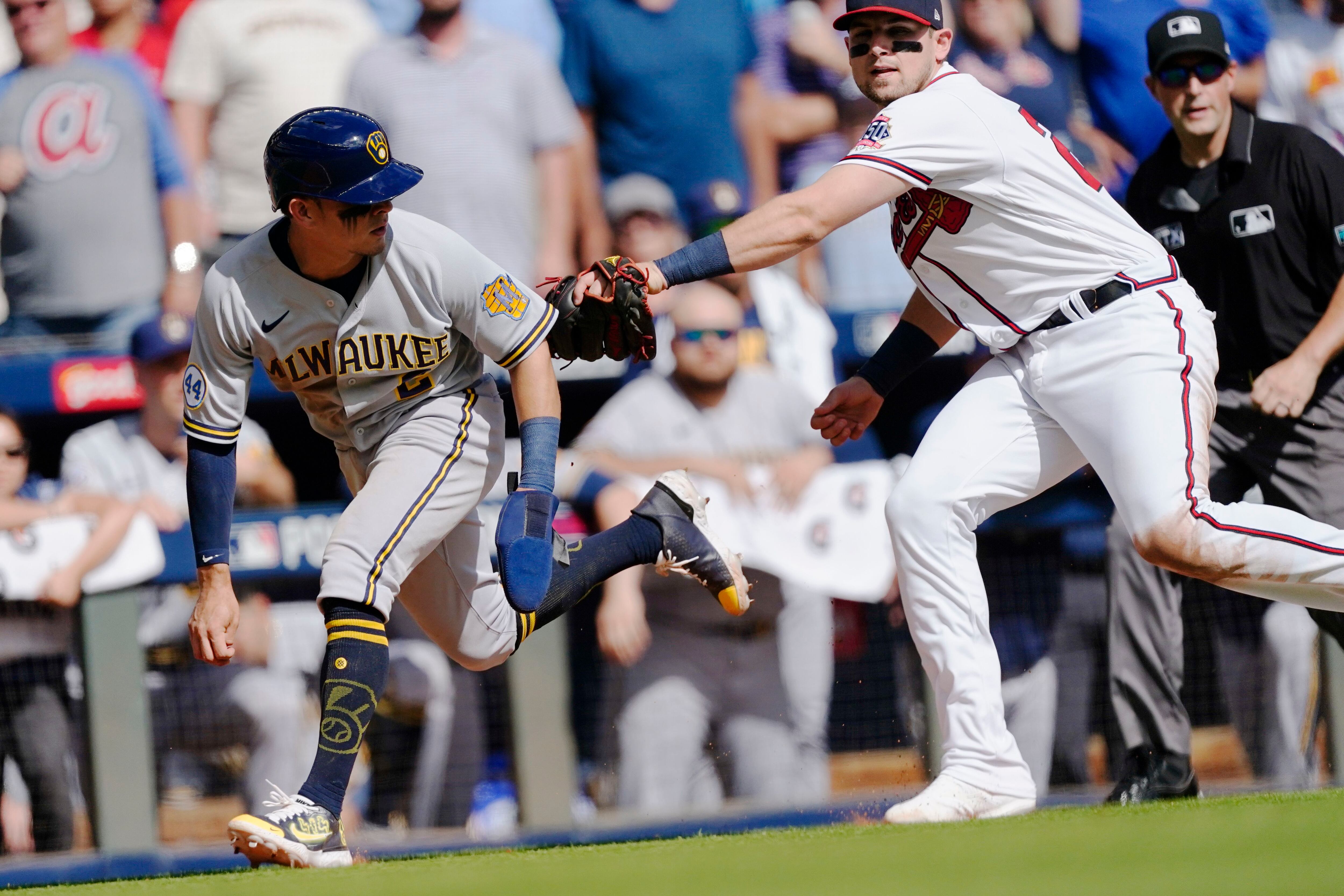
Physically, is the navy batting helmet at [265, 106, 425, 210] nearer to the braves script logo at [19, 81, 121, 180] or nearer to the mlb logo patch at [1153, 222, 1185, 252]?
the mlb logo patch at [1153, 222, 1185, 252]

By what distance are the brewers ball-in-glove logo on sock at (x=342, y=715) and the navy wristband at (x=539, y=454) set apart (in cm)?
58

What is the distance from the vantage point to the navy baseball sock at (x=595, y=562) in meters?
3.76

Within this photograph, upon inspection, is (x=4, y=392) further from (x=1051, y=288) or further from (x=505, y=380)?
(x=1051, y=288)

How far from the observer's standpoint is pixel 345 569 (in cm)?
322

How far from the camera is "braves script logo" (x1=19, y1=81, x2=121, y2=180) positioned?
5.98 m

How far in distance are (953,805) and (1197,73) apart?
243 cm

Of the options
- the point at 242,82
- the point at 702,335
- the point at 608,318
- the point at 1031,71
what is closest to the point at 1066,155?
the point at 608,318

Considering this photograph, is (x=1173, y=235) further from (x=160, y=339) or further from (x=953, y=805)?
(x=160, y=339)

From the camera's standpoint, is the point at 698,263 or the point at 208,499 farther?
the point at 208,499

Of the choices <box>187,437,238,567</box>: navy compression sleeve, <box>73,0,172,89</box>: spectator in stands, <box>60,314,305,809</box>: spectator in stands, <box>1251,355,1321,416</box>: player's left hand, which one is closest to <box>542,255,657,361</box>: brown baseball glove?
<box>187,437,238,567</box>: navy compression sleeve

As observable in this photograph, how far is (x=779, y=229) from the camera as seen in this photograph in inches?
125

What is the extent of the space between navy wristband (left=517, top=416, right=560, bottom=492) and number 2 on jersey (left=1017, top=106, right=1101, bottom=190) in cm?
129

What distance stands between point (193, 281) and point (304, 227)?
2.91m

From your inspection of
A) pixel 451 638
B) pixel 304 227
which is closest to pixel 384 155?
pixel 304 227
